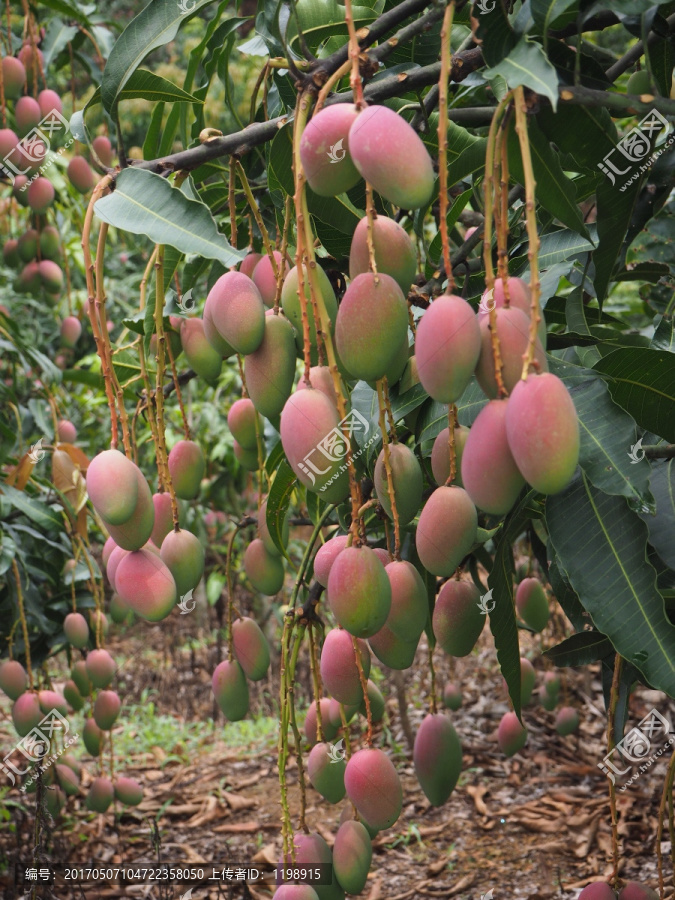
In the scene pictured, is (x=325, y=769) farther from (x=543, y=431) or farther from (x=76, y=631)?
(x=76, y=631)

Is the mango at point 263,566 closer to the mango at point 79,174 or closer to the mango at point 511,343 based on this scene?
the mango at point 511,343

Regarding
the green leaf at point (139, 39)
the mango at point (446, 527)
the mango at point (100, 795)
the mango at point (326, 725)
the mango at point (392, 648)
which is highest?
the green leaf at point (139, 39)

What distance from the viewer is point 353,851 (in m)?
0.84

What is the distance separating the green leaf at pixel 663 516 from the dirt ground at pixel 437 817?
1.03 metres

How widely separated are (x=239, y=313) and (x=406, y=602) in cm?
26

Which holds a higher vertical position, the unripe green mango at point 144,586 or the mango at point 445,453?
the mango at point 445,453

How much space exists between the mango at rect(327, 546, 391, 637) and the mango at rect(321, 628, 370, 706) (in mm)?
137

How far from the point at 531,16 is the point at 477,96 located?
1.94 ft

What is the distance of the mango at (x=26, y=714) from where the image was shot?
1.62m

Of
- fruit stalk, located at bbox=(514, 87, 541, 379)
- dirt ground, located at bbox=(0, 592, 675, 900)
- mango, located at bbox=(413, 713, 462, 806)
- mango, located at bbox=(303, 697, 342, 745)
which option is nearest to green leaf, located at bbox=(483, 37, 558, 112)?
fruit stalk, located at bbox=(514, 87, 541, 379)

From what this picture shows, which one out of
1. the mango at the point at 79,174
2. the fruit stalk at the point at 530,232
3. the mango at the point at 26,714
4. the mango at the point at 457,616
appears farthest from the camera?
the mango at the point at 79,174

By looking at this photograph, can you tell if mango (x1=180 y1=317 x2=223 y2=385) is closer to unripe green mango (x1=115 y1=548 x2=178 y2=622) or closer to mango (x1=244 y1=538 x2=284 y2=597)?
mango (x1=244 y1=538 x2=284 y2=597)

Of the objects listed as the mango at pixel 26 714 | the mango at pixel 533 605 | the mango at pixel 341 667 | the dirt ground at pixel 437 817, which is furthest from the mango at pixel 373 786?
the mango at pixel 26 714

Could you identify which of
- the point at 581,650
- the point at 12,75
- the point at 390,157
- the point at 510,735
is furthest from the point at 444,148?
the point at 12,75
